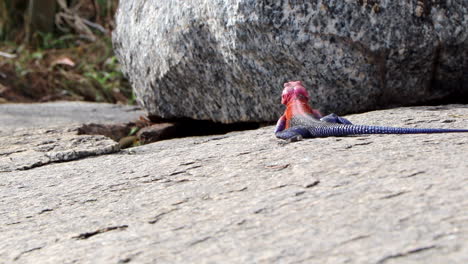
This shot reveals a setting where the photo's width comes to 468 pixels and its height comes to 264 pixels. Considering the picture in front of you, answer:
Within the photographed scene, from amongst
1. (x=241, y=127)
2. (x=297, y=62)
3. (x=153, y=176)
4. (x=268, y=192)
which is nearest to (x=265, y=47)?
(x=297, y=62)

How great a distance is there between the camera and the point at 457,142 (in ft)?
8.19

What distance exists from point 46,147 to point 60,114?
1.83 m

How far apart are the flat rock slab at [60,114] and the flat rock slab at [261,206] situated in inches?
81.3

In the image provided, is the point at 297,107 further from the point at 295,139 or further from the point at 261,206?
the point at 261,206

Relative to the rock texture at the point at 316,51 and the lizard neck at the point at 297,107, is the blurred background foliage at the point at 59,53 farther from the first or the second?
the lizard neck at the point at 297,107

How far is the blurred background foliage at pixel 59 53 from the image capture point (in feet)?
25.9

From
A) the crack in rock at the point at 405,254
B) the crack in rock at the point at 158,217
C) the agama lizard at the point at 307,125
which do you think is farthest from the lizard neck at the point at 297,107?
the crack in rock at the point at 405,254

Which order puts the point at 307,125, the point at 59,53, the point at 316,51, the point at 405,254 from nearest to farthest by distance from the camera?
1. the point at 405,254
2. the point at 307,125
3. the point at 316,51
4. the point at 59,53

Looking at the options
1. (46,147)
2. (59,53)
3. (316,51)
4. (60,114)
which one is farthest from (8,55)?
(316,51)

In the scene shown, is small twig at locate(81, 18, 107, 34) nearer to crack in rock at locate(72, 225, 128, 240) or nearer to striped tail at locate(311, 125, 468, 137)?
striped tail at locate(311, 125, 468, 137)

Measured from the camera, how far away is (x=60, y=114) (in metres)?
5.59

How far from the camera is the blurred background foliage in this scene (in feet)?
25.9

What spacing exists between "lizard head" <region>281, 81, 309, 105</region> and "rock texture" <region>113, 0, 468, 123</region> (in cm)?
19

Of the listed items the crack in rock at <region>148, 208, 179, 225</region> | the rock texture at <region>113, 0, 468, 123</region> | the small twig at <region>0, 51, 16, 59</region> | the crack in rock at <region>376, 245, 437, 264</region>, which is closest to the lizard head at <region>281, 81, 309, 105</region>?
the rock texture at <region>113, 0, 468, 123</region>
